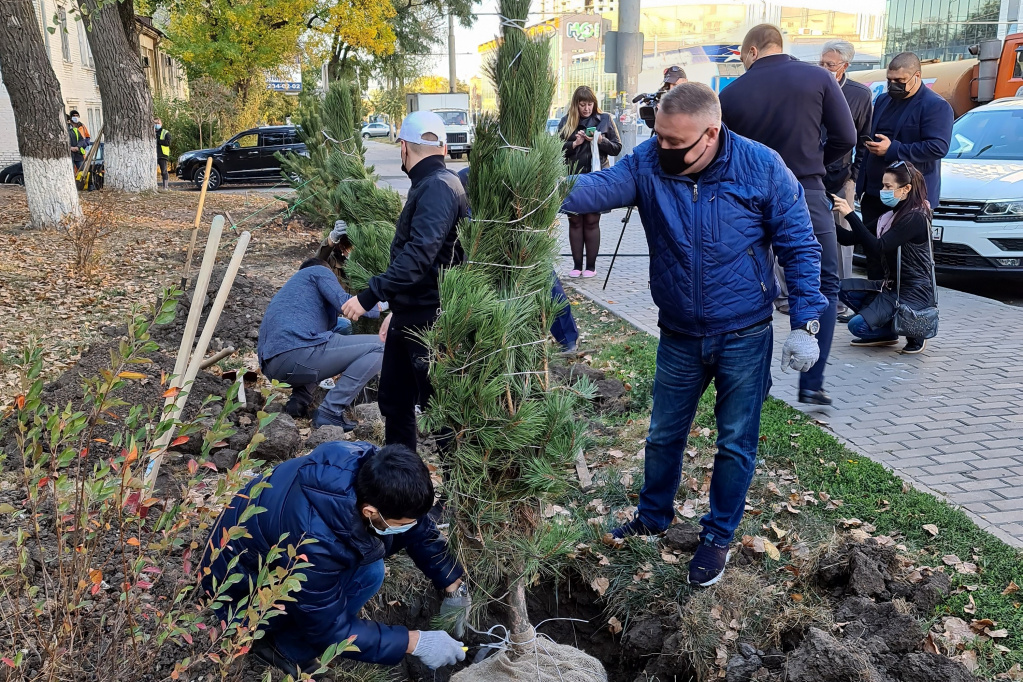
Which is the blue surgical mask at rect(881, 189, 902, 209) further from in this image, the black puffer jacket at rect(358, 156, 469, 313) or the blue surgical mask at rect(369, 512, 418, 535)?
the blue surgical mask at rect(369, 512, 418, 535)

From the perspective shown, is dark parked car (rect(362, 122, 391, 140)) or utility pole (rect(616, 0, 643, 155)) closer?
utility pole (rect(616, 0, 643, 155))

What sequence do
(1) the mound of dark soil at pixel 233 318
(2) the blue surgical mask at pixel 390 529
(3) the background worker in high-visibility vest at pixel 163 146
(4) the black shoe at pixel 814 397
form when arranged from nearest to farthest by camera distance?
(2) the blue surgical mask at pixel 390 529
(4) the black shoe at pixel 814 397
(1) the mound of dark soil at pixel 233 318
(3) the background worker in high-visibility vest at pixel 163 146

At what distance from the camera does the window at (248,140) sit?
77.6ft

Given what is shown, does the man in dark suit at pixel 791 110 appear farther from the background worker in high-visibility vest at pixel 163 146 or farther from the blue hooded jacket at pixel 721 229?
the background worker in high-visibility vest at pixel 163 146

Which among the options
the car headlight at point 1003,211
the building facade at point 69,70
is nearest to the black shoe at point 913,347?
the car headlight at point 1003,211

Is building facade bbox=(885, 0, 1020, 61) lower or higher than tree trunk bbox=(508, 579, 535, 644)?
higher

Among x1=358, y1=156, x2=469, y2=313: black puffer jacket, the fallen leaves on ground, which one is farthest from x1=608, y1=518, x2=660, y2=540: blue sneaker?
the fallen leaves on ground

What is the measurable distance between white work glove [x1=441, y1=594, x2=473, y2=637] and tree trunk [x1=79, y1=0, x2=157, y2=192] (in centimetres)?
1517

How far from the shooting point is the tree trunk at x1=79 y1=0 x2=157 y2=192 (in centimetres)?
1577

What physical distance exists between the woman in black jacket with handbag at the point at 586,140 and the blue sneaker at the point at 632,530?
524cm

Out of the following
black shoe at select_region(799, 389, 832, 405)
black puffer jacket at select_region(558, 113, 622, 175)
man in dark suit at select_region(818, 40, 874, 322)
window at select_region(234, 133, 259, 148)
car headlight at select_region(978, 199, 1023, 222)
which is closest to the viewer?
black shoe at select_region(799, 389, 832, 405)

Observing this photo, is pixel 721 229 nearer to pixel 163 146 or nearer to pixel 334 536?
pixel 334 536

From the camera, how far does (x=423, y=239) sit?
3869 mm

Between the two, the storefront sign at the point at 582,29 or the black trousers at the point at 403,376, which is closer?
the black trousers at the point at 403,376
